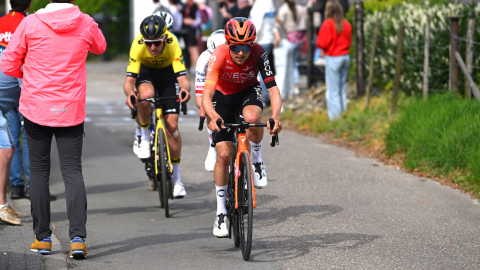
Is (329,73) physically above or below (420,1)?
below

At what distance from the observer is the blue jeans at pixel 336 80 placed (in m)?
12.6

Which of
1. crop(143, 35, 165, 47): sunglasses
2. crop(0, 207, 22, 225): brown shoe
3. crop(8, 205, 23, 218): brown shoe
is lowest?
crop(8, 205, 23, 218): brown shoe

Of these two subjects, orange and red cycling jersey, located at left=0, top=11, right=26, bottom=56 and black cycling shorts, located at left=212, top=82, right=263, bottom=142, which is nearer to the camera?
black cycling shorts, located at left=212, top=82, right=263, bottom=142

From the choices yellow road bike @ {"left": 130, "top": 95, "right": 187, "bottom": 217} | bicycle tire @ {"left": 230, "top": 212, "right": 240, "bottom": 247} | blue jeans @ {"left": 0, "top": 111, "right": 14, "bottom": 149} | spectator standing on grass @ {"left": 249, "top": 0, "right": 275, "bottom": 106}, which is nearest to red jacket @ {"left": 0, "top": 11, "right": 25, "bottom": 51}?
blue jeans @ {"left": 0, "top": 111, "right": 14, "bottom": 149}

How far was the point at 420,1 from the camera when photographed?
1333 cm

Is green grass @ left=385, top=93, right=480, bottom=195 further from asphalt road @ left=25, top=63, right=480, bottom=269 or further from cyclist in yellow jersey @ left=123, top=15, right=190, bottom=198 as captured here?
cyclist in yellow jersey @ left=123, top=15, right=190, bottom=198

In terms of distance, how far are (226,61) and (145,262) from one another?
1.83m

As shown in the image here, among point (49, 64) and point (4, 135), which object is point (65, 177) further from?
point (4, 135)

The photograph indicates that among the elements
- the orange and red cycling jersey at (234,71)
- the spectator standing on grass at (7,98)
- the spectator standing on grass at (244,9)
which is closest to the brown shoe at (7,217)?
the spectator standing on grass at (7,98)

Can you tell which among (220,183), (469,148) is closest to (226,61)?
(220,183)

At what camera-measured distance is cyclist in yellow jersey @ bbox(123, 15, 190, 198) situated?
288 inches

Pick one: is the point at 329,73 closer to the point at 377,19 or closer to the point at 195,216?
the point at 377,19

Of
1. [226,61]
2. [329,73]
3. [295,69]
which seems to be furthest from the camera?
[295,69]

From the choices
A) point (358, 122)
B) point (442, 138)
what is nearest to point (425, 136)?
point (442, 138)
